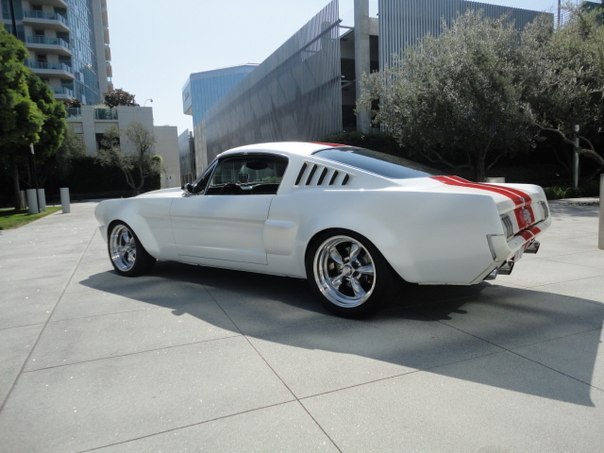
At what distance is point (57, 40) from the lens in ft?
162

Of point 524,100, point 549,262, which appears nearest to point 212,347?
point 549,262

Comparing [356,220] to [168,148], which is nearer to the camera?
[356,220]

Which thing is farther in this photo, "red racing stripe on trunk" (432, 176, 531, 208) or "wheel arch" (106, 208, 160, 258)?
"wheel arch" (106, 208, 160, 258)

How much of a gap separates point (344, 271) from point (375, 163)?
1.00m

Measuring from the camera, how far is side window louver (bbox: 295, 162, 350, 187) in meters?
3.93

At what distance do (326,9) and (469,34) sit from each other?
14.1 meters

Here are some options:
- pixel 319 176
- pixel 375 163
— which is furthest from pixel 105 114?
pixel 375 163

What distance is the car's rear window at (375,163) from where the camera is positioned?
3.94m

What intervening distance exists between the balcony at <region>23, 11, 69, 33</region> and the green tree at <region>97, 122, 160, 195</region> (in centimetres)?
1907

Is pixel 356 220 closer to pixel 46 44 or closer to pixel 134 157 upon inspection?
pixel 134 157

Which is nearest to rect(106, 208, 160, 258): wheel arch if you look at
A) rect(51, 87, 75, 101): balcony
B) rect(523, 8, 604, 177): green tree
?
rect(523, 8, 604, 177): green tree

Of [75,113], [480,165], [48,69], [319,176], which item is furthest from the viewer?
[48,69]

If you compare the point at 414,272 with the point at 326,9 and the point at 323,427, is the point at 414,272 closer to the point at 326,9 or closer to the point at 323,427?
the point at 323,427

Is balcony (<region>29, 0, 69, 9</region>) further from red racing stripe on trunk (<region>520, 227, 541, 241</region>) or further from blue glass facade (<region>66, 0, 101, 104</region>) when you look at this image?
red racing stripe on trunk (<region>520, 227, 541, 241</region>)
